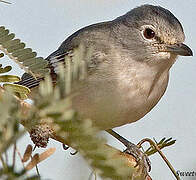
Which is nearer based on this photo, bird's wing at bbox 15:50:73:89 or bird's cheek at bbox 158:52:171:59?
bird's wing at bbox 15:50:73:89

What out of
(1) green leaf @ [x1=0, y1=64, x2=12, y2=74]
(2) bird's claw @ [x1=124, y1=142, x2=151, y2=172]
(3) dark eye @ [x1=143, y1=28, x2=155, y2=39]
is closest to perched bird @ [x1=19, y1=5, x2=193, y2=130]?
(3) dark eye @ [x1=143, y1=28, x2=155, y2=39]

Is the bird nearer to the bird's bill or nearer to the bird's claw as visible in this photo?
the bird's bill

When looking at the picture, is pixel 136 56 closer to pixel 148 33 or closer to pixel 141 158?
pixel 148 33

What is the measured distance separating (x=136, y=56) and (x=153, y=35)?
31 centimetres

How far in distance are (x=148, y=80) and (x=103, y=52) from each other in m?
0.49

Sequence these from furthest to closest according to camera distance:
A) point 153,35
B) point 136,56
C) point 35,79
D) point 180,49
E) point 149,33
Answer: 1. point 149,33
2. point 153,35
3. point 136,56
4. point 180,49
5. point 35,79

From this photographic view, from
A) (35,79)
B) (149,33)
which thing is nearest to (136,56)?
(149,33)

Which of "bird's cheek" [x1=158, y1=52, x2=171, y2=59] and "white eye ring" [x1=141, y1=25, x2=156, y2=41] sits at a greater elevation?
"white eye ring" [x1=141, y1=25, x2=156, y2=41]

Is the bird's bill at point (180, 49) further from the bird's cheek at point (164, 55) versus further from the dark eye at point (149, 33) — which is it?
the dark eye at point (149, 33)

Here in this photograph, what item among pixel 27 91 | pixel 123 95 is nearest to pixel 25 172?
pixel 27 91

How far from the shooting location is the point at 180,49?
12.3 feet

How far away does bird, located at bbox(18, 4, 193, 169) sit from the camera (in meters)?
3.44

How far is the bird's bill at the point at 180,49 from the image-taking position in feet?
12.1

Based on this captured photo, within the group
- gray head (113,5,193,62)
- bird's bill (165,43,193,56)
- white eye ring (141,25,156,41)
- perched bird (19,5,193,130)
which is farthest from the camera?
white eye ring (141,25,156,41)
